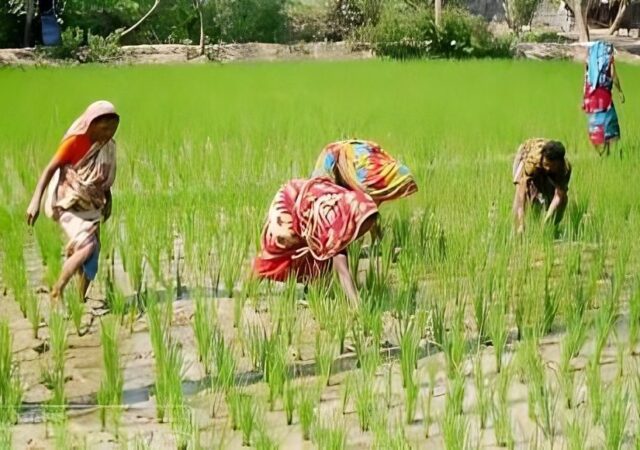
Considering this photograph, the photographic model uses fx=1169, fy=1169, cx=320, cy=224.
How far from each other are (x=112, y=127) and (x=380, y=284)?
70cm

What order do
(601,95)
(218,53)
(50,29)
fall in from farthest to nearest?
(601,95) → (218,53) → (50,29)

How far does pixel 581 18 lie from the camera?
337 centimetres

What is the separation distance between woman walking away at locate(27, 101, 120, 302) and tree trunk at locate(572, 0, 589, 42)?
1595 mm

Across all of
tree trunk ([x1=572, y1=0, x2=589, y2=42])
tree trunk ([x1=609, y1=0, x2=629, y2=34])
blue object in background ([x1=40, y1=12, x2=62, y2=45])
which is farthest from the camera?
tree trunk ([x1=609, y1=0, x2=629, y2=34])

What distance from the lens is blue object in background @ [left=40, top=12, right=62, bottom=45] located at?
9.00ft

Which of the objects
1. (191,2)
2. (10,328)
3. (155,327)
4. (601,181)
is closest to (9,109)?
(191,2)

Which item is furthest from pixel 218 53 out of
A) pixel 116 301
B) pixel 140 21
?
pixel 116 301

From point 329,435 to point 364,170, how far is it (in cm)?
78

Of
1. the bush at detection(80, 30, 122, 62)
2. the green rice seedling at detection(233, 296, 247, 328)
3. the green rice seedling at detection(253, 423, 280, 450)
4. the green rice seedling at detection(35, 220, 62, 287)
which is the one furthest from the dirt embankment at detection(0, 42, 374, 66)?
the green rice seedling at detection(253, 423, 280, 450)

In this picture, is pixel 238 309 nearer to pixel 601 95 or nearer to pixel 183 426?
pixel 183 426

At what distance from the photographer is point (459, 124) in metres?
3.48

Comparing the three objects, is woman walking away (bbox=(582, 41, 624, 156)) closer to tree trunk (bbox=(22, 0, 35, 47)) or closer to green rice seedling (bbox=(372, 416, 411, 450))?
tree trunk (bbox=(22, 0, 35, 47))

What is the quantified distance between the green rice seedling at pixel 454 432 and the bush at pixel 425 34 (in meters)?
1.52

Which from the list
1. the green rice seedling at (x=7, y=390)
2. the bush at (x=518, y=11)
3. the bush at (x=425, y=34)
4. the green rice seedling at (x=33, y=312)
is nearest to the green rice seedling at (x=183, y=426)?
the green rice seedling at (x=7, y=390)
